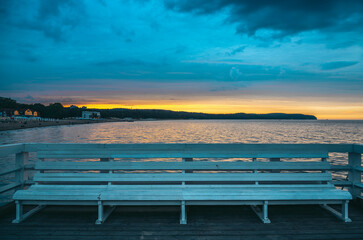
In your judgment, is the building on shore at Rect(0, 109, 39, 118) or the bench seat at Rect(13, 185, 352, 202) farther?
the building on shore at Rect(0, 109, 39, 118)

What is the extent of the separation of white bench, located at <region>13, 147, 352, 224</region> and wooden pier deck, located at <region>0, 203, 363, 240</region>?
170 millimetres

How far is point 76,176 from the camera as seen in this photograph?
398cm

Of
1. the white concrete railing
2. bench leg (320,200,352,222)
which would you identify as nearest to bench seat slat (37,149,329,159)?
the white concrete railing

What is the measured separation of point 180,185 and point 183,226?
2.07 feet

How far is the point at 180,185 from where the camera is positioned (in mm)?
3885

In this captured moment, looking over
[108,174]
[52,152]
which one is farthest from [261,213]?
[52,152]

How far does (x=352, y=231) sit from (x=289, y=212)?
88 centimetres

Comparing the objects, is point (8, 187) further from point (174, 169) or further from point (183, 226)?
point (183, 226)

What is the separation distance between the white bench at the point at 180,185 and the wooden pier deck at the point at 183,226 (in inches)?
6.7

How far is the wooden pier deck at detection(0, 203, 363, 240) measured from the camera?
3.26m

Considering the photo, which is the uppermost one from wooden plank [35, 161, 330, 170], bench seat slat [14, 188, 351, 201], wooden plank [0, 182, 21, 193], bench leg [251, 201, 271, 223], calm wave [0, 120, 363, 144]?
wooden plank [35, 161, 330, 170]

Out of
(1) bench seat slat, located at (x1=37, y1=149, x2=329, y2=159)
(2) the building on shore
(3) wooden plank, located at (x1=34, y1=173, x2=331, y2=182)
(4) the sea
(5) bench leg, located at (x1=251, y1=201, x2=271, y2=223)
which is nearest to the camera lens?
(5) bench leg, located at (x1=251, y1=201, x2=271, y2=223)

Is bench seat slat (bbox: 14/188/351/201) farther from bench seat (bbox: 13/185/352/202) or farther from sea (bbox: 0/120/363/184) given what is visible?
sea (bbox: 0/120/363/184)

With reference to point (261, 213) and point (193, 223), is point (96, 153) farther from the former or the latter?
point (261, 213)
